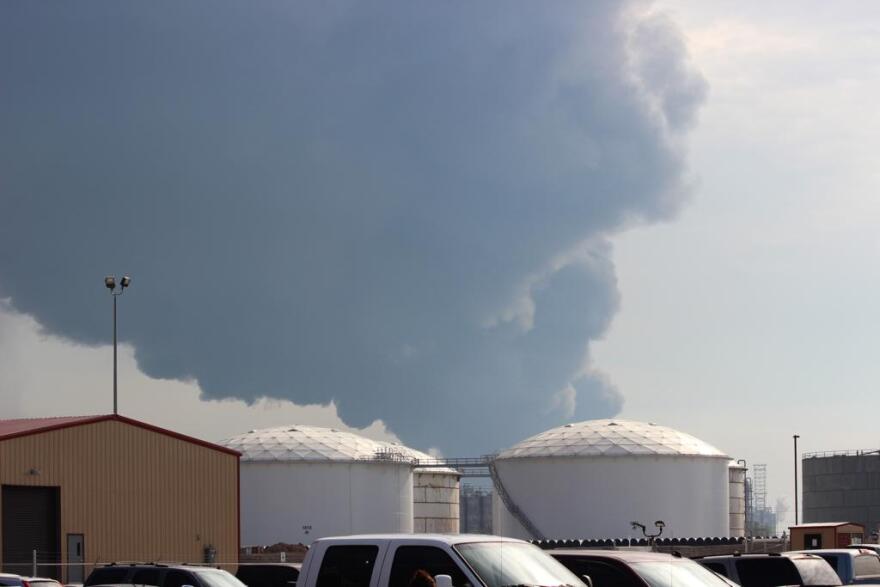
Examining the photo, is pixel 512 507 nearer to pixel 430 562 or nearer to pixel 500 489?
pixel 500 489

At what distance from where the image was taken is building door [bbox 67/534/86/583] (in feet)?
143

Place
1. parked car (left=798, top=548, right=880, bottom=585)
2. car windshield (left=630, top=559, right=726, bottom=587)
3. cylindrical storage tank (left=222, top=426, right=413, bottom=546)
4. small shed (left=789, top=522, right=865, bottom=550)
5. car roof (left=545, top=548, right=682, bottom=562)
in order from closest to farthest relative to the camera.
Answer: car windshield (left=630, top=559, right=726, bottom=587), car roof (left=545, top=548, right=682, bottom=562), parked car (left=798, top=548, right=880, bottom=585), small shed (left=789, top=522, right=865, bottom=550), cylindrical storage tank (left=222, top=426, right=413, bottom=546)

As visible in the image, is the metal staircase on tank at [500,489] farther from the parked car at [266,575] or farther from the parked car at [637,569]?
the parked car at [637,569]

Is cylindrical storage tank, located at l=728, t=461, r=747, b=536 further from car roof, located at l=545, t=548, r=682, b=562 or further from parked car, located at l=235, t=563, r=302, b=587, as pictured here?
car roof, located at l=545, t=548, r=682, b=562

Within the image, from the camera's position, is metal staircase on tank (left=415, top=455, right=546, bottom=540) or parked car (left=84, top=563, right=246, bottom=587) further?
metal staircase on tank (left=415, top=455, right=546, bottom=540)

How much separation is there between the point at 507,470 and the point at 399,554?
77.4 metres

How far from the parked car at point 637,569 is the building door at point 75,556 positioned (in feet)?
95.0

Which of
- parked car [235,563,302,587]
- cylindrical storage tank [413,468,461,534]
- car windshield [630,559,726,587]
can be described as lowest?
cylindrical storage tank [413,468,461,534]

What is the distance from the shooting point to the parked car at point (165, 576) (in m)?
23.4

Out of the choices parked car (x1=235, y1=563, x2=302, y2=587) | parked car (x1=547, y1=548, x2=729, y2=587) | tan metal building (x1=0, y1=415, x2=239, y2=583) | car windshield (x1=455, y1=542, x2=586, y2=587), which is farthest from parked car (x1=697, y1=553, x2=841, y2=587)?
tan metal building (x1=0, y1=415, x2=239, y2=583)

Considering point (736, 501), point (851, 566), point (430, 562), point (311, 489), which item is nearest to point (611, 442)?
point (736, 501)

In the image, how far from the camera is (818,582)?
2219 cm

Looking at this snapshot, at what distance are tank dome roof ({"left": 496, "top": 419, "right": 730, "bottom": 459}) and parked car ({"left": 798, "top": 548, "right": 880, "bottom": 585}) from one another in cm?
6187

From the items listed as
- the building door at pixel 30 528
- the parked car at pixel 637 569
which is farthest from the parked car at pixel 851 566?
the building door at pixel 30 528
